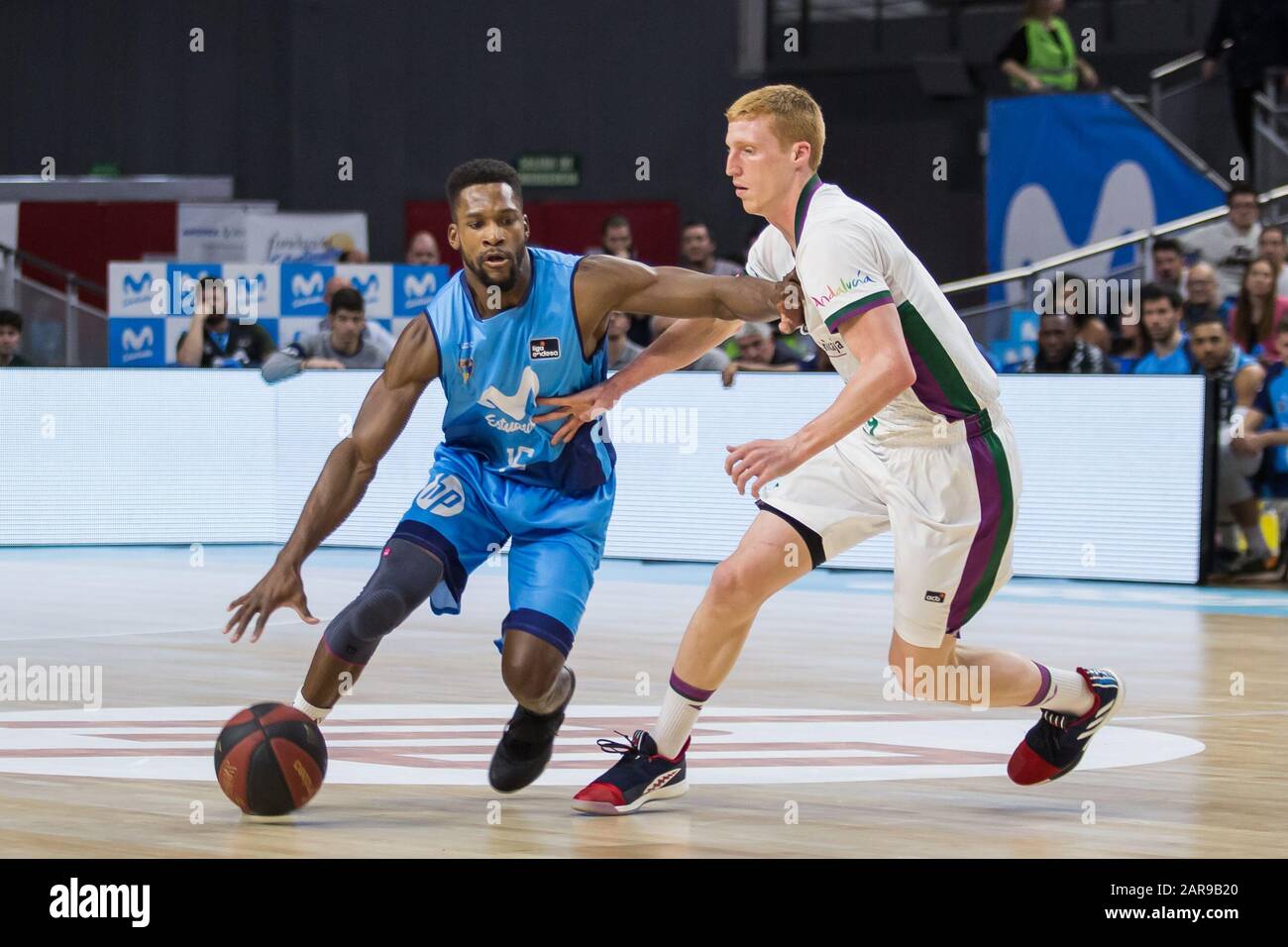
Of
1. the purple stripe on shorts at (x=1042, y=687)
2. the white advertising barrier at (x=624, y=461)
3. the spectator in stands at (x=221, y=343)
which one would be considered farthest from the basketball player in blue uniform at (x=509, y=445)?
the spectator in stands at (x=221, y=343)

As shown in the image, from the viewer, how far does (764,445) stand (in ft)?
15.3

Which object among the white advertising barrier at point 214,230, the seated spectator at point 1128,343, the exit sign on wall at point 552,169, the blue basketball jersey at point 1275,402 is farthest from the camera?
the white advertising barrier at point 214,230

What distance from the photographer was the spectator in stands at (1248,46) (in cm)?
1479

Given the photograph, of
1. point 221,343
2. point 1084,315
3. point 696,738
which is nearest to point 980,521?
point 696,738

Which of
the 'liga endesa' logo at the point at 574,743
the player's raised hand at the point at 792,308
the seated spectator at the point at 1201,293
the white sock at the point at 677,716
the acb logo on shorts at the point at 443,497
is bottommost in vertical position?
the 'liga endesa' logo at the point at 574,743

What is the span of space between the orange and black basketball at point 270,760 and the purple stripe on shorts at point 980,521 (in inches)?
66.3

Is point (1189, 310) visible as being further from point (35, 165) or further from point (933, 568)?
→ point (35, 165)

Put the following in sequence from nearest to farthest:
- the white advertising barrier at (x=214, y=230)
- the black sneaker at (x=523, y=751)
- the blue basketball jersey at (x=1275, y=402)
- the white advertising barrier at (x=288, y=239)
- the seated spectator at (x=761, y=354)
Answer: the black sneaker at (x=523, y=751) → the blue basketball jersey at (x=1275, y=402) → the seated spectator at (x=761, y=354) → the white advertising barrier at (x=288, y=239) → the white advertising barrier at (x=214, y=230)

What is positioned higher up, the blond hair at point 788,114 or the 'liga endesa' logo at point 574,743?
the blond hair at point 788,114

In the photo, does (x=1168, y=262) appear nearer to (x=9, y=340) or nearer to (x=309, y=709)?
(x=9, y=340)

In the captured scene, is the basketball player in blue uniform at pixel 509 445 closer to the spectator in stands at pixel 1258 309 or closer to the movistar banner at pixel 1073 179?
the spectator in stands at pixel 1258 309

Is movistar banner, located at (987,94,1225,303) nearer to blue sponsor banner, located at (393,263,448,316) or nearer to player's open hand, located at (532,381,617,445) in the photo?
blue sponsor banner, located at (393,263,448,316)

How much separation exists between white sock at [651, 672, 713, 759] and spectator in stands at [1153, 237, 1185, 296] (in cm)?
864

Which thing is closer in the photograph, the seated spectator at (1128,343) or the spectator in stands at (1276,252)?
the spectator in stands at (1276,252)
